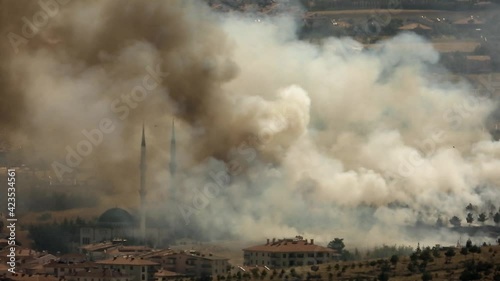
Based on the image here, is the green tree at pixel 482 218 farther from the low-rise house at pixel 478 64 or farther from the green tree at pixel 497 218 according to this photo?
the low-rise house at pixel 478 64

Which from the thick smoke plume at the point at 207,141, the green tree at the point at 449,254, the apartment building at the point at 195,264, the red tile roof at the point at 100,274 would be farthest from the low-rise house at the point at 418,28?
the green tree at the point at 449,254

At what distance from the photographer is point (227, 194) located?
299ft

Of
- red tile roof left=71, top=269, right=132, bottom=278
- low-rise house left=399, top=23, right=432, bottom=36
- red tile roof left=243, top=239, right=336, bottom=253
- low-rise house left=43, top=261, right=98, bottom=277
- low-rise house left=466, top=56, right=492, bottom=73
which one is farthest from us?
low-rise house left=399, top=23, right=432, bottom=36

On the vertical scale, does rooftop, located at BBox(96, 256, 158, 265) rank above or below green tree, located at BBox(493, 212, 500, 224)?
below

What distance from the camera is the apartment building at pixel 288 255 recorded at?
8256cm

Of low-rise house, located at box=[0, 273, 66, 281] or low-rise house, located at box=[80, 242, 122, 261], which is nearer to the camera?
low-rise house, located at box=[0, 273, 66, 281]

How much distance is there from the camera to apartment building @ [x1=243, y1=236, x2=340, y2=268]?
271 feet

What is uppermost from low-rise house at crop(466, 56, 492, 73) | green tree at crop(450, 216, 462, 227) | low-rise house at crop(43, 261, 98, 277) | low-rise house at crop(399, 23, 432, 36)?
low-rise house at crop(399, 23, 432, 36)

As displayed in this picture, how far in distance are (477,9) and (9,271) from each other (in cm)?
6277

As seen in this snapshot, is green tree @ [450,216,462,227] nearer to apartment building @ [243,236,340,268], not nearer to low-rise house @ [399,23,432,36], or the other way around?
→ apartment building @ [243,236,340,268]

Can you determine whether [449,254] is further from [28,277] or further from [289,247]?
[28,277]

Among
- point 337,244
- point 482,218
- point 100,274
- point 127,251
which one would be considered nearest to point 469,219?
point 482,218

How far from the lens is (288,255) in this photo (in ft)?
274

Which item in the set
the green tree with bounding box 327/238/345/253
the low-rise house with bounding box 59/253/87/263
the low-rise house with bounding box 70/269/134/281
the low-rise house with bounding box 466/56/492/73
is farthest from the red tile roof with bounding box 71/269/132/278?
the low-rise house with bounding box 466/56/492/73
